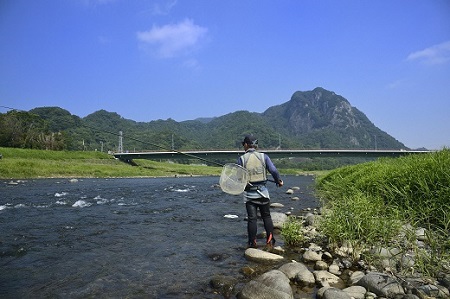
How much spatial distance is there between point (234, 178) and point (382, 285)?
391cm

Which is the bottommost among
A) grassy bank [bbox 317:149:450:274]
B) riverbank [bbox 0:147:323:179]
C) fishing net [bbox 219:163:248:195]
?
riverbank [bbox 0:147:323:179]

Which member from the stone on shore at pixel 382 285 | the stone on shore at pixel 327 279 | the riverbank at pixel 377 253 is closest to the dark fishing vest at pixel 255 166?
the riverbank at pixel 377 253

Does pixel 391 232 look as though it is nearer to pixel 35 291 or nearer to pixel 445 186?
pixel 445 186

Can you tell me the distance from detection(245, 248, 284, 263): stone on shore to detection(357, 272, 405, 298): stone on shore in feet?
6.70

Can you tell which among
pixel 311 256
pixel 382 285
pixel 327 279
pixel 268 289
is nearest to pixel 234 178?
pixel 311 256

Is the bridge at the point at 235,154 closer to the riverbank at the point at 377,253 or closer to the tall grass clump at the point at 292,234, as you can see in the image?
the tall grass clump at the point at 292,234

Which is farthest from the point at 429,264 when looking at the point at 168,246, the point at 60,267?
the point at 60,267

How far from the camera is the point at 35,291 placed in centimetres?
496

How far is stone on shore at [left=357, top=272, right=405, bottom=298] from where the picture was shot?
14.4 feet

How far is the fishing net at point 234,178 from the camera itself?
741 centimetres

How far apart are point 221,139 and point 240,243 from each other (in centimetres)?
17144

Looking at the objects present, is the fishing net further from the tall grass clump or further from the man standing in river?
Answer: the tall grass clump

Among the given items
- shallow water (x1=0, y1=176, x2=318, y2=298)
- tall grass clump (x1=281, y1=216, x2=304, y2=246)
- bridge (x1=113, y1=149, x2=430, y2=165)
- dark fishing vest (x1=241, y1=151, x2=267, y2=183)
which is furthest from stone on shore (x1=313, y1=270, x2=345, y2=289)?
bridge (x1=113, y1=149, x2=430, y2=165)

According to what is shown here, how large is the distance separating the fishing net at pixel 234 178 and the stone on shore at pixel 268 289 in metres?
2.72
